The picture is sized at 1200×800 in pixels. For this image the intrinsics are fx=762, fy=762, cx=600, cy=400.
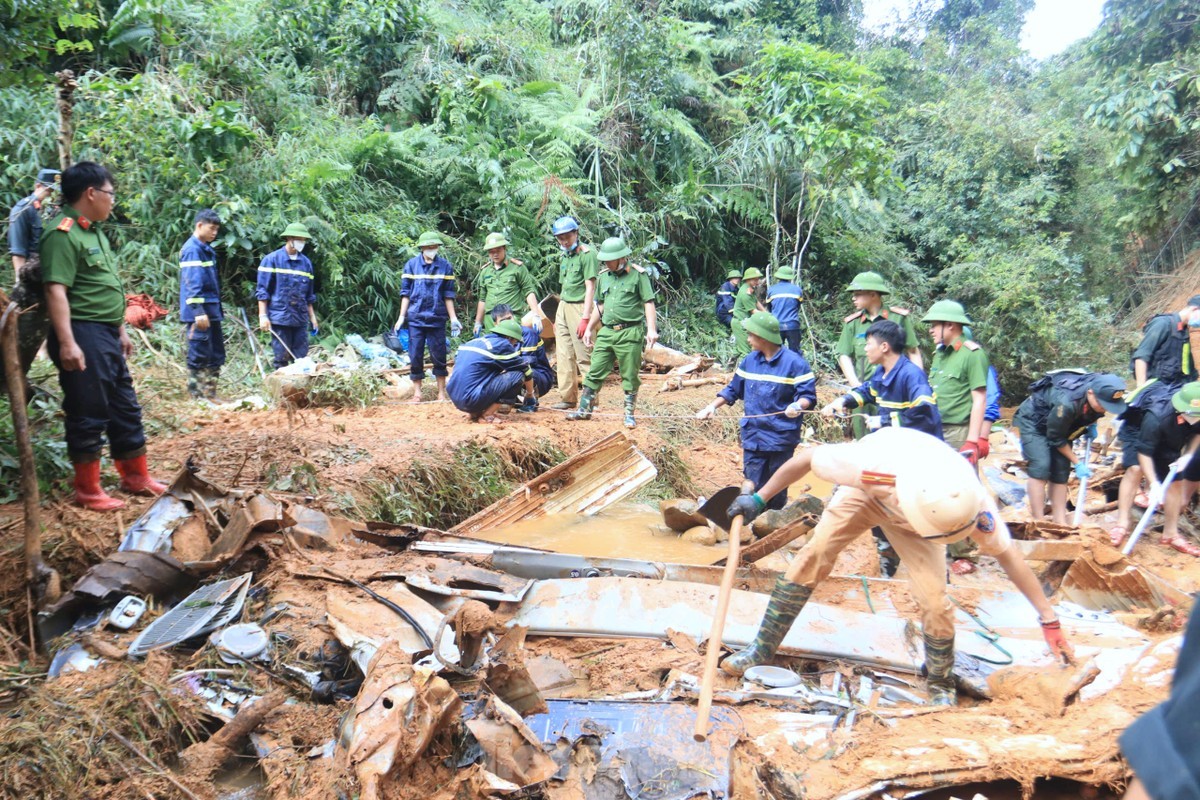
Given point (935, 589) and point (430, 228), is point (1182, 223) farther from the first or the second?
point (935, 589)

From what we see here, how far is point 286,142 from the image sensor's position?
11.1 meters

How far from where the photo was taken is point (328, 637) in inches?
130

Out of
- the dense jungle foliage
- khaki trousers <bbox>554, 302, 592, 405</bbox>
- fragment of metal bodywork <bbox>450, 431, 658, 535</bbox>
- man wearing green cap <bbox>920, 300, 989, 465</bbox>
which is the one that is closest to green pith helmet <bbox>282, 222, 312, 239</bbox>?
the dense jungle foliage

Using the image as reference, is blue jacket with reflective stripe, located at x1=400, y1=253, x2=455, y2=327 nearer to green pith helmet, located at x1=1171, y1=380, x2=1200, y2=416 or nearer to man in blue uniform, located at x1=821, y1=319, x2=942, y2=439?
man in blue uniform, located at x1=821, y1=319, x2=942, y2=439

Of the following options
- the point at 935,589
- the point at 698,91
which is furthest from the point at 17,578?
the point at 698,91

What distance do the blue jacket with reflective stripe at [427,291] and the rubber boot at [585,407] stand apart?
5.82ft

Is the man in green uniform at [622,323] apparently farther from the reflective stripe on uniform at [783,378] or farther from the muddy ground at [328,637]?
the reflective stripe on uniform at [783,378]

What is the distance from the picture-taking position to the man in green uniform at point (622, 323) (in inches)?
311

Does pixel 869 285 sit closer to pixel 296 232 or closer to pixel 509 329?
pixel 509 329

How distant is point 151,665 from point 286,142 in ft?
32.2

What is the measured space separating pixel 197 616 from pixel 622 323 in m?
5.29

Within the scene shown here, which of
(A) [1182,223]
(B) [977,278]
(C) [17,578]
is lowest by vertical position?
(C) [17,578]

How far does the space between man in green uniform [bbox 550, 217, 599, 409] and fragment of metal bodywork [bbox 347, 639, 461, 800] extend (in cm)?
607

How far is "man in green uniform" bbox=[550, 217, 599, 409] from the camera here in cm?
826
